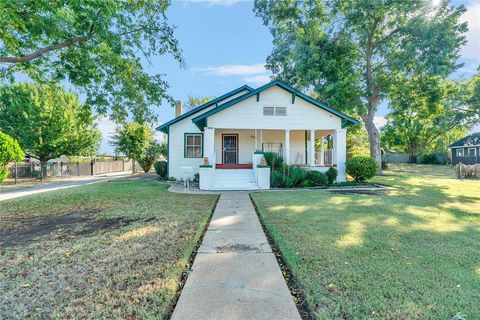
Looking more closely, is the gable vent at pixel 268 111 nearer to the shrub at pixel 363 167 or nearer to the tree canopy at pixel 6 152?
the shrub at pixel 363 167

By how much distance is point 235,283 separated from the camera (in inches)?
116

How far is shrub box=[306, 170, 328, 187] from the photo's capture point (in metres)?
13.0

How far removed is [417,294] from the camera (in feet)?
8.97

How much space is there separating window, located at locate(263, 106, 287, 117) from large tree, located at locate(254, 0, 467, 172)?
5311mm

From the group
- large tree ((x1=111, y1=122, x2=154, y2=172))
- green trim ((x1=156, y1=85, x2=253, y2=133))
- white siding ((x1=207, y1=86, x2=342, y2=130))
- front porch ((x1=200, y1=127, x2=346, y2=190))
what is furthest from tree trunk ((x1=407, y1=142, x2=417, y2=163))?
large tree ((x1=111, y1=122, x2=154, y2=172))

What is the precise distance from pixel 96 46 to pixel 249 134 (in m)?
10.3

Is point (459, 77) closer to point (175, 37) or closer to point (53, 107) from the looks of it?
point (175, 37)

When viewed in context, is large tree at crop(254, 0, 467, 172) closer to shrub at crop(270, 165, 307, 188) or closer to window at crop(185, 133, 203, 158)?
shrub at crop(270, 165, 307, 188)

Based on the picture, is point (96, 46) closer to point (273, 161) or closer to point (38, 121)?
point (273, 161)

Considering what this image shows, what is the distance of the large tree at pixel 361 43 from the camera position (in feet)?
54.1

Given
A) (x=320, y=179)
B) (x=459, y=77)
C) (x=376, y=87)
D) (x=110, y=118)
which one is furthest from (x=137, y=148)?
(x=459, y=77)

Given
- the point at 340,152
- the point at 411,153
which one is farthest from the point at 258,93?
the point at 411,153

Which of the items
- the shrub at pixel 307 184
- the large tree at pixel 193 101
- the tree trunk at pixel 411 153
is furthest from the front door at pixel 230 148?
the tree trunk at pixel 411 153

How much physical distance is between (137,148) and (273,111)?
646 inches
